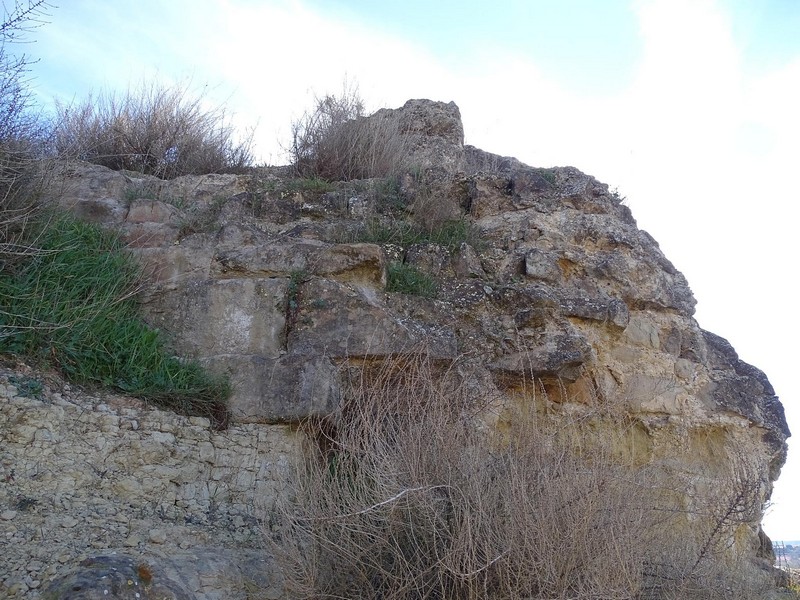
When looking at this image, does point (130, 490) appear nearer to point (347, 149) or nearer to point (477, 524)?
point (477, 524)

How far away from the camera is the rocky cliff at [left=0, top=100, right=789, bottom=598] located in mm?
3688

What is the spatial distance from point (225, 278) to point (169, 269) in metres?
0.38

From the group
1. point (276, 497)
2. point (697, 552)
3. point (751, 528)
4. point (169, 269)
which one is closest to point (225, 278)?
point (169, 269)

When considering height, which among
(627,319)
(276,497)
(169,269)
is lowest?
(276,497)

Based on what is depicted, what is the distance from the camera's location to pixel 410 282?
525 centimetres

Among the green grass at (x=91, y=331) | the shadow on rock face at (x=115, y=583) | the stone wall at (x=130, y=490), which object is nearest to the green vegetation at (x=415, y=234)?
the green grass at (x=91, y=331)

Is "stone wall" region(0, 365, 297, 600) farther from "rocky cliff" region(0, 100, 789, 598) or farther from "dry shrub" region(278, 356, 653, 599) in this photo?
"dry shrub" region(278, 356, 653, 599)

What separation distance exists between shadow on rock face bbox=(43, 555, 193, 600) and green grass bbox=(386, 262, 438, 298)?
2.45 meters

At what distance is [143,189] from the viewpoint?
19.0ft

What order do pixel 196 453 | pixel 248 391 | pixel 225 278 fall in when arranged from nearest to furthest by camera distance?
pixel 196 453 < pixel 248 391 < pixel 225 278

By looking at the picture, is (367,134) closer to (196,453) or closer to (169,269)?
(169,269)

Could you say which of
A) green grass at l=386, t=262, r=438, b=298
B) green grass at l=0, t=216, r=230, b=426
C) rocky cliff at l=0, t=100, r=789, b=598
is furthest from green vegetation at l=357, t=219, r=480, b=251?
green grass at l=0, t=216, r=230, b=426

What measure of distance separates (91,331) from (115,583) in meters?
1.56

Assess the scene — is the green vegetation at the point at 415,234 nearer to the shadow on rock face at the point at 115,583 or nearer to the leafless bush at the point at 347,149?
the leafless bush at the point at 347,149
